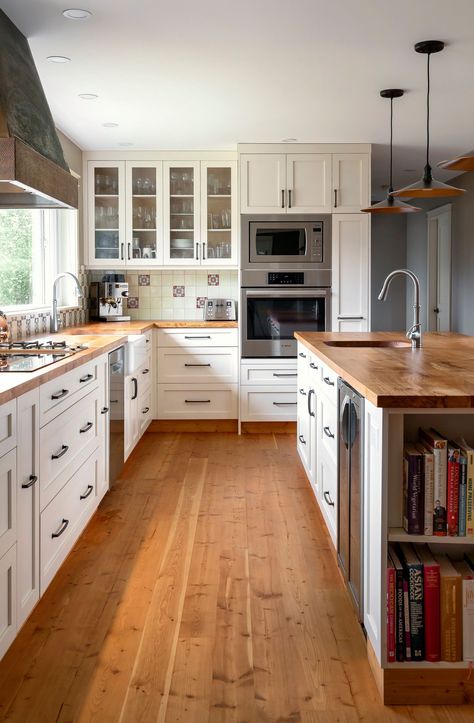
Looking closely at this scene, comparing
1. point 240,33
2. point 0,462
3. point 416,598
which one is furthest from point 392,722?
point 240,33

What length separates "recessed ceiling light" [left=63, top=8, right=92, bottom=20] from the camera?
117 inches

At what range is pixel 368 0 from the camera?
115 inches

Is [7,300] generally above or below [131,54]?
below

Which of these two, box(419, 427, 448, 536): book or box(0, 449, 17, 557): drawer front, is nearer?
box(419, 427, 448, 536): book

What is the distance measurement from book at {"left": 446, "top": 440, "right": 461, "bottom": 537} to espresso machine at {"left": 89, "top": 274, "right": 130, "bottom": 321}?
14.6 ft

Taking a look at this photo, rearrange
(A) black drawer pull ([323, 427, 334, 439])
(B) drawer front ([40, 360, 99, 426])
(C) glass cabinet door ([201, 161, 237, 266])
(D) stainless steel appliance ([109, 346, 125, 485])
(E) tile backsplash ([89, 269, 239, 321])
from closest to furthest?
(B) drawer front ([40, 360, 99, 426])
(A) black drawer pull ([323, 427, 334, 439])
(D) stainless steel appliance ([109, 346, 125, 485])
(C) glass cabinet door ([201, 161, 237, 266])
(E) tile backsplash ([89, 269, 239, 321])

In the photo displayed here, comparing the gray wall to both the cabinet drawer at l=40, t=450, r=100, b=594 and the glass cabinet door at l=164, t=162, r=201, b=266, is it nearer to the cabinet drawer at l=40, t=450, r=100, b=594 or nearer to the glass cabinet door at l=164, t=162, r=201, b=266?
the glass cabinet door at l=164, t=162, r=201, b=266

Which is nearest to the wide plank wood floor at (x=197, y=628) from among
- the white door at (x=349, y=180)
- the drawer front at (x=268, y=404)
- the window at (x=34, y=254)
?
the window at (x=34, y=254)

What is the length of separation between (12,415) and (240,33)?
219 centimetres

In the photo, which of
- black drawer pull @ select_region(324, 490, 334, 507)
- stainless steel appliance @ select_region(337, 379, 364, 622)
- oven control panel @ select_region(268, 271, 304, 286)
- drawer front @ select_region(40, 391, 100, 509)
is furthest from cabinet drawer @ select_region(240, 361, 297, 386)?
stainless steel appliance @ select_region(337, 379, 364, 622)

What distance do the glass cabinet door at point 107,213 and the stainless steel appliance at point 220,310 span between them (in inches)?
34.3

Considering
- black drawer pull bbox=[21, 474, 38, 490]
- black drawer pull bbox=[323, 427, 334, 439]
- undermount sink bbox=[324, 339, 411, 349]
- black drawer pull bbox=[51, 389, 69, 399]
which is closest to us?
black drawer pull bbox=[21, 474, 38, 490]

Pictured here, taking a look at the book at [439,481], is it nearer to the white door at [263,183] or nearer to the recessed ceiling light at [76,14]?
the recessed ceiling light at [76,14]

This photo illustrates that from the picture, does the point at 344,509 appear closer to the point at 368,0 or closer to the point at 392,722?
the point at 392,722
